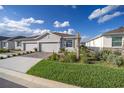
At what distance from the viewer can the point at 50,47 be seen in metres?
25.0

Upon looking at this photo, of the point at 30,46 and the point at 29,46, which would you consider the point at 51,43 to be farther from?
the point at 29,46

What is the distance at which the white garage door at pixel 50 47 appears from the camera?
24.1 meters

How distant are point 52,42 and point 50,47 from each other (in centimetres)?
103

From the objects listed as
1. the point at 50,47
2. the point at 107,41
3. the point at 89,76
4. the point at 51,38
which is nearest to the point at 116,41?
the point at 107,41

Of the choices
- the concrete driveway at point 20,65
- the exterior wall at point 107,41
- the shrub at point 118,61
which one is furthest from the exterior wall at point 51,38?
the shrub at point 118,61

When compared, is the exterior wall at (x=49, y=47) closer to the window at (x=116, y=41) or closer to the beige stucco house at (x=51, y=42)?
the beige stucco house at (x=51, y=42)

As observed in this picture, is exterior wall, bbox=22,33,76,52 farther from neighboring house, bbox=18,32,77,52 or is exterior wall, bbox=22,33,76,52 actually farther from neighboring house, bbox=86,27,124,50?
neighboring house, bbox=86,27,124,50

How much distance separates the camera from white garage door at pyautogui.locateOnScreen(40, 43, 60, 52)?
79.0ft

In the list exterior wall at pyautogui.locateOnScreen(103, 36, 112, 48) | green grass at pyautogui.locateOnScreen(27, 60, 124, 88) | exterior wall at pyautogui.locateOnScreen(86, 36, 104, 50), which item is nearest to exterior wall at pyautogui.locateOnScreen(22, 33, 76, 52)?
exterior wall at pyautogui.locateOnScreen(86, 36, 104, 50)

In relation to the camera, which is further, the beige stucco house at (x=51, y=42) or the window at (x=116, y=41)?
the beige stucco house at (x=51, y=42)

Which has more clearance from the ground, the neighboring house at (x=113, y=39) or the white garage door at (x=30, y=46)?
the neighboring house at (x=113, y=39)
